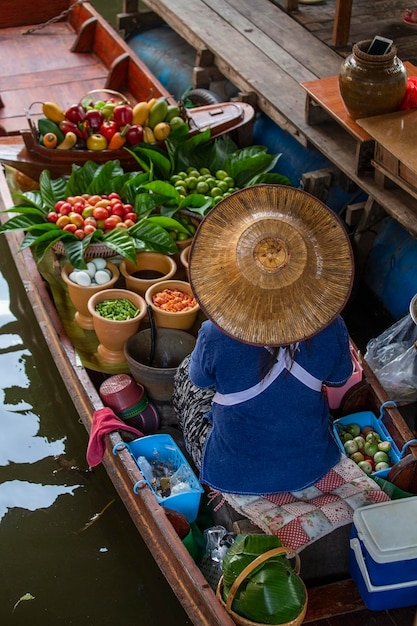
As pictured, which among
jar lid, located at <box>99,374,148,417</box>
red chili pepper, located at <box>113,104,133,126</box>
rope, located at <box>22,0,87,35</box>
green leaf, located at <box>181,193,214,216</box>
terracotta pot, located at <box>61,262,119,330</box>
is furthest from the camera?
rope, located at <box>22,0,87,35</box>

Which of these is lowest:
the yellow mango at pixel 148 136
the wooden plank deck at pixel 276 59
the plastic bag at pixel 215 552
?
the plastic bag at pixel 215 552

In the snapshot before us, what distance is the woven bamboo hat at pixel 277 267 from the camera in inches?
113

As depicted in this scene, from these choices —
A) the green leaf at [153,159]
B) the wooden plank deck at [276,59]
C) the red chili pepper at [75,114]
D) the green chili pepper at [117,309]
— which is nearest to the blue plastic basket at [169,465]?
the green chili pepper at [117,309]

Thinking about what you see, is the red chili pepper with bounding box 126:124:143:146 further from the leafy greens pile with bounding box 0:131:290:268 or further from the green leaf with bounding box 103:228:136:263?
the green leaf with bounding box 103:228:136:263

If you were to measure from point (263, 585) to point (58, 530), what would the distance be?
1.52 m

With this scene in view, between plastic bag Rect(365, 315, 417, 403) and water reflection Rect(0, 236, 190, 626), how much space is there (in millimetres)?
1505

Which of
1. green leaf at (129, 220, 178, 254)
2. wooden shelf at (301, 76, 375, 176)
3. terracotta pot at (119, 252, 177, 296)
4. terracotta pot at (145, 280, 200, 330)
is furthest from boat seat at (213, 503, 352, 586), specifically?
wooden shelf at (301, 76, 375, 176)

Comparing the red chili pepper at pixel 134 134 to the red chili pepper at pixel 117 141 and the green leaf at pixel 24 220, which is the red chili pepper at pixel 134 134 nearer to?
the red chili pepper at pixel 117 141

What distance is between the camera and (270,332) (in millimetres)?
2891

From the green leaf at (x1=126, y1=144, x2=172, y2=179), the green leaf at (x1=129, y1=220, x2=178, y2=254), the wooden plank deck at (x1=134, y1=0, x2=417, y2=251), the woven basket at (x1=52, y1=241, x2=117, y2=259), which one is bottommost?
the woven basket at (x1=52, y1=241, x2=117, y2=259)

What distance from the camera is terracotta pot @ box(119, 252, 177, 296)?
14.8 ft

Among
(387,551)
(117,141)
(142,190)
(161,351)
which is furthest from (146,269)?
(387,551)

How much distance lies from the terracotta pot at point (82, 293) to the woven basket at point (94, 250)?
0.06 meters

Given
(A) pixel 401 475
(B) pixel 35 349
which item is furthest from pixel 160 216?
(A) pixel 401 475
